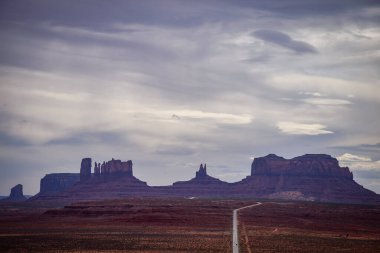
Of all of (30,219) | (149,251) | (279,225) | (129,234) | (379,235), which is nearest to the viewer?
(149,251)

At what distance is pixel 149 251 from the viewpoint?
65.6 meters

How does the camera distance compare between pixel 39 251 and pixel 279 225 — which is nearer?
pixel 39 251

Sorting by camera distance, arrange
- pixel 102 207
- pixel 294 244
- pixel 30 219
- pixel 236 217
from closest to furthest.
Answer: pixel 294 244
pixel 236 217
pixel 30 219
pixel 102 207

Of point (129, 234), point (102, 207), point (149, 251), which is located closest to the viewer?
point (149, 251)

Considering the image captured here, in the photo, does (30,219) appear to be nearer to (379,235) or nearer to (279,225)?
(279,225)

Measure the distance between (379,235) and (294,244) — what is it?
98.3ft

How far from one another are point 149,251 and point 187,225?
44.5m

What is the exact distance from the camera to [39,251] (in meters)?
66.0

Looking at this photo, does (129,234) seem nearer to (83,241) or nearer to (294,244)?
(83,241)

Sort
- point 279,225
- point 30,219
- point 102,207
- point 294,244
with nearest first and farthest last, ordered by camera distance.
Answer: point 294,244 < point 279,225 < point 30,219 < point 102,207

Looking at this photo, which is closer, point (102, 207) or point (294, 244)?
point (294, 244)

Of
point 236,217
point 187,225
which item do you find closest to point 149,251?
point 187,225

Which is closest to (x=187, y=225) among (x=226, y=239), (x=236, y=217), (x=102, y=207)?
(x=236, y=217)

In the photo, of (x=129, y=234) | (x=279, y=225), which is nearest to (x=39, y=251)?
(x=129, y=234)
